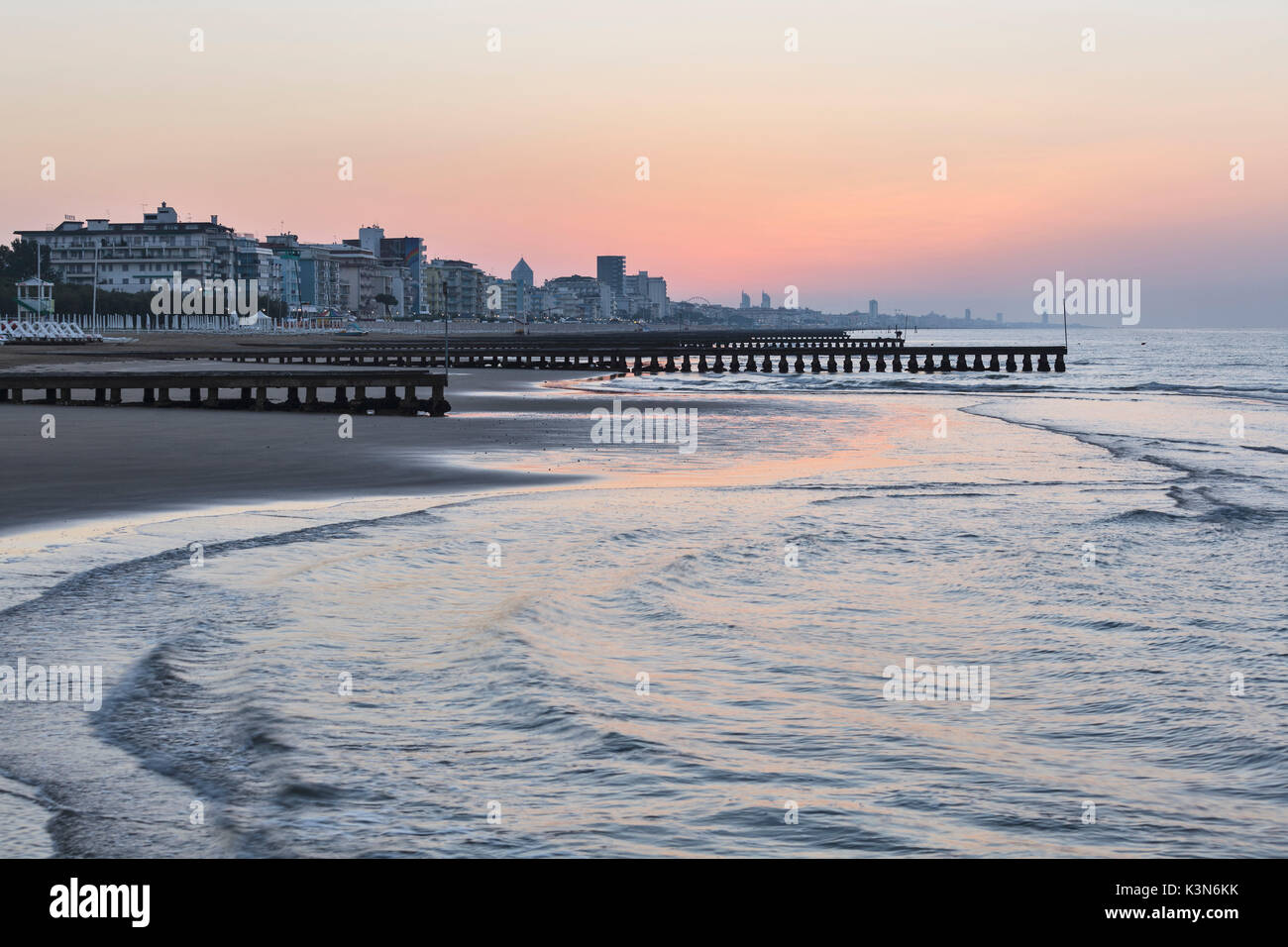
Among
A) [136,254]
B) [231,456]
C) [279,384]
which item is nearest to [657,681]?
[231,456]

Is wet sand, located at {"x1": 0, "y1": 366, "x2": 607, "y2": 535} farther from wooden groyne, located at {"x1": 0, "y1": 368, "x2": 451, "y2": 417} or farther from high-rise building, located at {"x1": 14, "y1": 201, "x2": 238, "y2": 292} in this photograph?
high-rise building, located at {"x1": 14, "y1": 201, "x2": 238, "y2": 292}

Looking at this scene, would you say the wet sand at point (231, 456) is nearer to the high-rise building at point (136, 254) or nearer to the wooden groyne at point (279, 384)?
the wooden groyne at point (279, 384)

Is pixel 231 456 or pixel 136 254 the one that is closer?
pixel 231 456

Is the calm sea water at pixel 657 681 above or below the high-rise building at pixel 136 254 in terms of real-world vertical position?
below

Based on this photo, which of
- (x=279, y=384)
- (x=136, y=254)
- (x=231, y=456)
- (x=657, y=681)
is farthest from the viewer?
(x=136, y=254)

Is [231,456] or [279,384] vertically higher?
[279,384]

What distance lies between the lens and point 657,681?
872 cm

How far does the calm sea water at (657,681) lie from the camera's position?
6078mm

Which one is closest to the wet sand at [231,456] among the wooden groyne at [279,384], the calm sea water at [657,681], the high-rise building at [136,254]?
the wooden groyne at [279,384]

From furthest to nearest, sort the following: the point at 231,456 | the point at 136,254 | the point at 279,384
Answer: the point at 136,254, the point at 279,384, the point at 231,456

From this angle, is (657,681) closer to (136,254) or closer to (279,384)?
(279,384)


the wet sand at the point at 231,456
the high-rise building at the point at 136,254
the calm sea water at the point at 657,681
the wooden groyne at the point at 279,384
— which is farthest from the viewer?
the high-rise building at the point at 136,254

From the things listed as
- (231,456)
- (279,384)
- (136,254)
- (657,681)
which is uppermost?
(136,254)

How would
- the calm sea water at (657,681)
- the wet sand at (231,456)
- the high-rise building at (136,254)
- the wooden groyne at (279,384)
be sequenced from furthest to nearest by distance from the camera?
the high-rise building at (136,254) → the wooden groyne at (279,384) → the wet sand at (231,456) → the calm sea water at (657,681)
